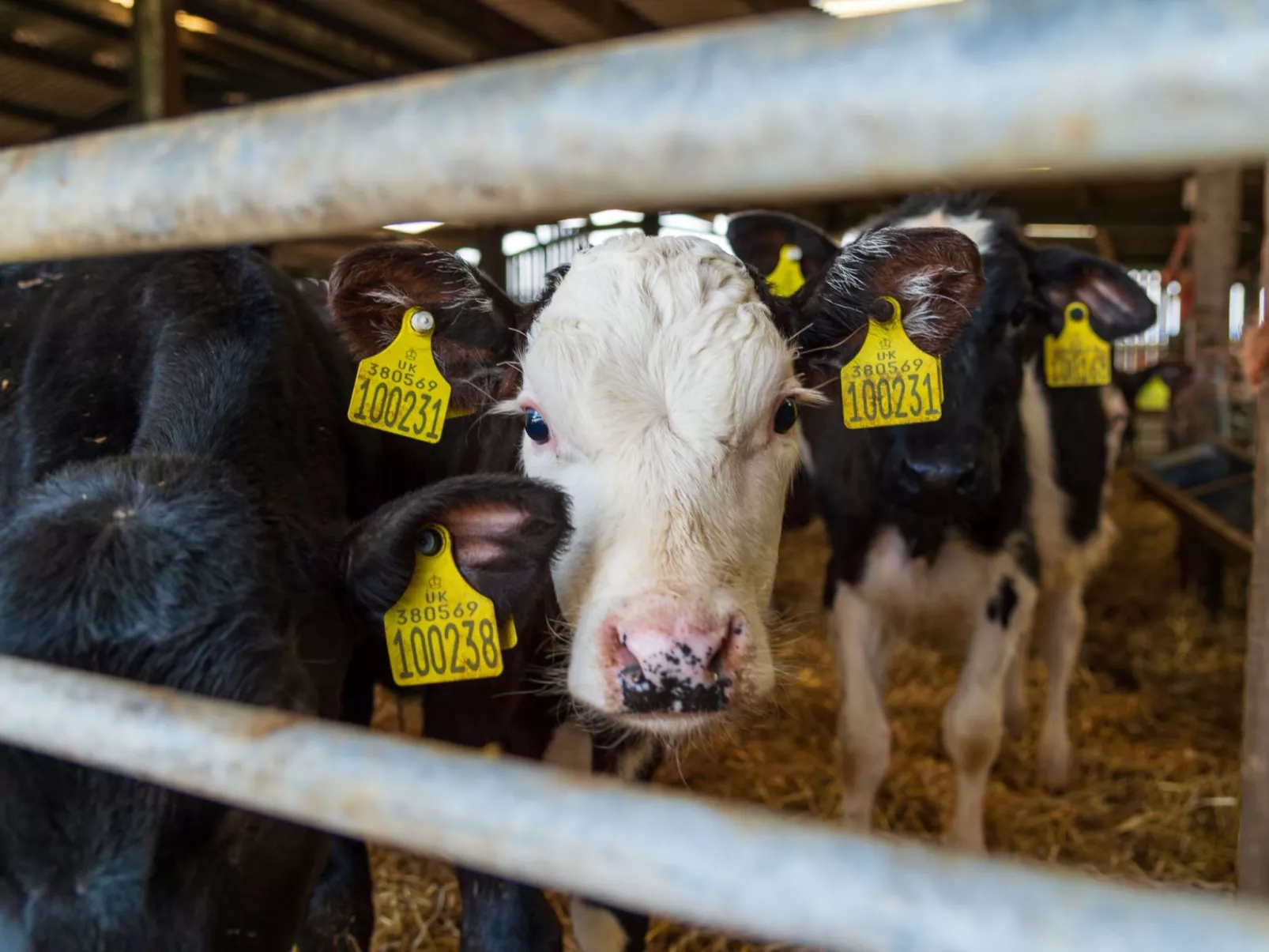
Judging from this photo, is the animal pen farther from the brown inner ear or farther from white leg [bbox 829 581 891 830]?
white leg [bbox 829 581 891 830]

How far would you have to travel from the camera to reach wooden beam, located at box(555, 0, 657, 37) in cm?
634

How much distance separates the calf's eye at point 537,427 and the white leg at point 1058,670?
118 inches

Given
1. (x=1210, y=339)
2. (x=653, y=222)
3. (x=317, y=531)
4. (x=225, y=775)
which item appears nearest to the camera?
(x=225, y=775)

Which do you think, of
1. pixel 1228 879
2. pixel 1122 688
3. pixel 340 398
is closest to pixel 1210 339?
pixel 1122 688

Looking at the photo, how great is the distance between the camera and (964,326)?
2.94 metres

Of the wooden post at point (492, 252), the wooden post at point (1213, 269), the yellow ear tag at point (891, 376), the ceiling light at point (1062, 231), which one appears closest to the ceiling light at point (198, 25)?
the wooden post at point (492, 252)

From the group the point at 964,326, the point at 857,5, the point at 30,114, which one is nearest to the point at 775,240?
the point at 964,326

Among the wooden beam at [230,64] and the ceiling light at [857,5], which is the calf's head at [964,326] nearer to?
the ceiling light at [857,5]

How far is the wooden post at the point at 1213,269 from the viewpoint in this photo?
7816mm

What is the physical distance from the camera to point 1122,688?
524 centimetres

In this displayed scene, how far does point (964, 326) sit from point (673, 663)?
1739mm

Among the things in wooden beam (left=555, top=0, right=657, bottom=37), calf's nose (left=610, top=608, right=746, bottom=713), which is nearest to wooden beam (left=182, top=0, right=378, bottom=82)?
wooden beam (left=555, top=0, right=657, bottom=37)

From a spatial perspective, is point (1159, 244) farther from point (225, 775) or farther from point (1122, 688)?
point (225, 775)

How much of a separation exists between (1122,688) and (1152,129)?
5265 mm
